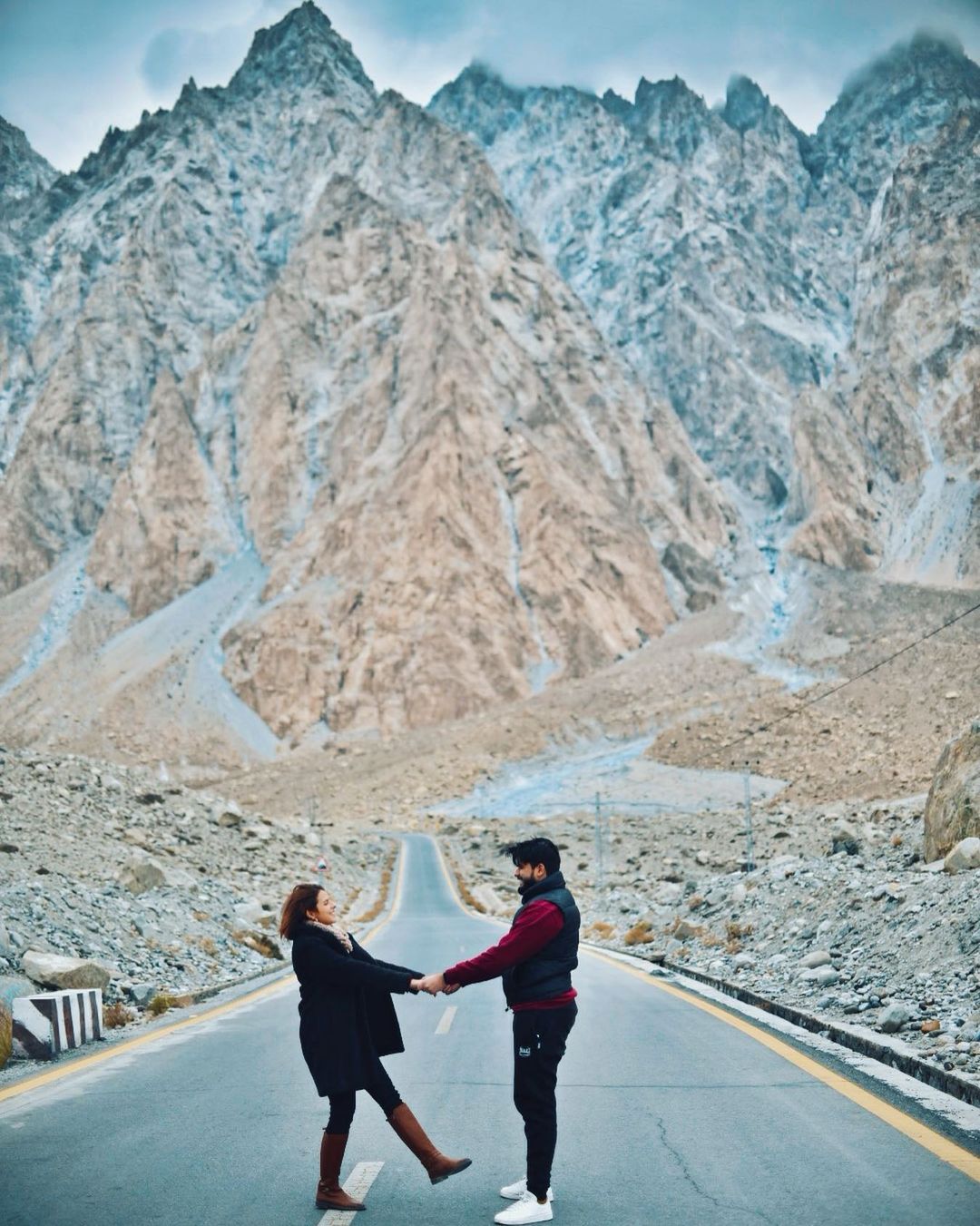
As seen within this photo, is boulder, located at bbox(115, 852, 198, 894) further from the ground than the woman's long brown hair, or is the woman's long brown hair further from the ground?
the woman's long brown hair

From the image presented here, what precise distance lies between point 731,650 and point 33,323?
120 m

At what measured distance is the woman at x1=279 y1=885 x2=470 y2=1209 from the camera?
5367 mm

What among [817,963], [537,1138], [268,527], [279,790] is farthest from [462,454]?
[537,1138]

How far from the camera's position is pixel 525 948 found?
17.4 ft


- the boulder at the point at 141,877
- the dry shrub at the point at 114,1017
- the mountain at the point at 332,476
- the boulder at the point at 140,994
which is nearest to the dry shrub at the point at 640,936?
the boulder at the point at 141,877

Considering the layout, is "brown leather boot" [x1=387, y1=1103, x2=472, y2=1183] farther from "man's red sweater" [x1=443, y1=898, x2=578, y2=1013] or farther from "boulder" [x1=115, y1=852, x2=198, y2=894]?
"boulder" [x1=115, y1=852, x2=198, y2=894]

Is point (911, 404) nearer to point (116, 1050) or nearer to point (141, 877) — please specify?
point (141, 877)

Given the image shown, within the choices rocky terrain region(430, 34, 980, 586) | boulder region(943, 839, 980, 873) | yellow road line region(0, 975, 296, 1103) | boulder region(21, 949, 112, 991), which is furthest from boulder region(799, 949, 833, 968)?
rocky terrain region(430, 34, 980, 586)

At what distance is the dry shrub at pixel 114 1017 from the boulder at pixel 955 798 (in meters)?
10.2

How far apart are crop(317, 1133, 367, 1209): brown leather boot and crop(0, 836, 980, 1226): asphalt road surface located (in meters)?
0.08

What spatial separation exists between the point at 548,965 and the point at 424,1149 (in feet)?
3.52

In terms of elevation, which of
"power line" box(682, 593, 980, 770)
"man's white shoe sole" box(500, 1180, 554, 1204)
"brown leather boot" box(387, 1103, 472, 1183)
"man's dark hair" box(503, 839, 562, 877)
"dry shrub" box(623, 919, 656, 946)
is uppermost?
"man's dark hair" box(503, 839, 562, 877)

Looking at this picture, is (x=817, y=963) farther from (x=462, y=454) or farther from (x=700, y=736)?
(x=462, y=454)

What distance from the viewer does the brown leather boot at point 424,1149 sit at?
538cm
